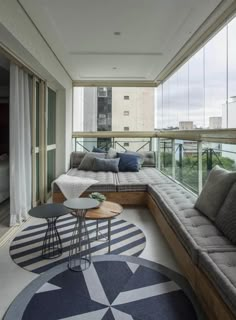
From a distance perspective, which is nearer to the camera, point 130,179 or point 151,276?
point 151,276

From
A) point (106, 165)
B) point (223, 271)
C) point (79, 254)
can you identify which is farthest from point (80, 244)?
→ point (106, 165)

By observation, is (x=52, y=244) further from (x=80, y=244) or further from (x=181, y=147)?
(x=181, y=147)

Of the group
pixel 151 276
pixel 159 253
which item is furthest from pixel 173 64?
pixel 151 276

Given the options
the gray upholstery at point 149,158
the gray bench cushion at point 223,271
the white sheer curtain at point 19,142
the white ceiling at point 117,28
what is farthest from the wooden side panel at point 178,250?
the gray upholstery at point 149,158

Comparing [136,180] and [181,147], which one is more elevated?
[181,147]

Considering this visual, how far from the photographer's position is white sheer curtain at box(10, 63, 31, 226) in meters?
3.31

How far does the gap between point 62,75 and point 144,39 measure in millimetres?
1912

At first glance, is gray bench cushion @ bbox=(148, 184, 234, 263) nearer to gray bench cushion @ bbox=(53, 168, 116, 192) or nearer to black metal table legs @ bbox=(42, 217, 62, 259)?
gray bench cushion @ bbox=(53, 168, 116, 192)

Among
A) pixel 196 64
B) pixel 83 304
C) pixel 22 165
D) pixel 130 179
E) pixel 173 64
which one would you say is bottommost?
pixel 83 304

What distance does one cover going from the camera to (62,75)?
489 cm

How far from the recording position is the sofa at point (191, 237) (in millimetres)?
1532

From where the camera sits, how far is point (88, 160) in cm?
555

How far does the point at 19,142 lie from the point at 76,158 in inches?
98.4

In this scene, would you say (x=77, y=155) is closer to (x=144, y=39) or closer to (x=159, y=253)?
(x=144, y=39)
